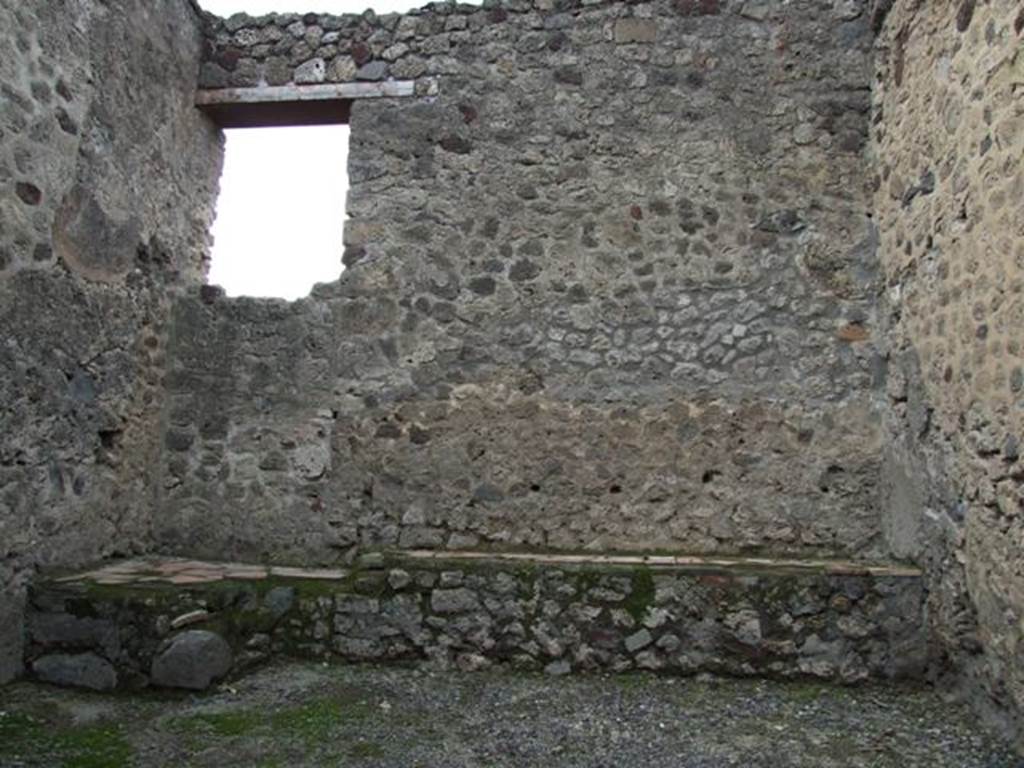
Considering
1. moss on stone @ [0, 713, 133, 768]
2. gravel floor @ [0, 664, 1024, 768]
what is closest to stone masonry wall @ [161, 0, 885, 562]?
gravel floor @ [0, 664, 1024, 768]

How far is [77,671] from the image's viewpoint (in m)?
3.70

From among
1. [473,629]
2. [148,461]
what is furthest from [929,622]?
[148,461]

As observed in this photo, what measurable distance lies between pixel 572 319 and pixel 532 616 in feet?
6.14

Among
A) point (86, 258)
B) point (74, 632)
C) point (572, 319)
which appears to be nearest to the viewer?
point (74, 632)

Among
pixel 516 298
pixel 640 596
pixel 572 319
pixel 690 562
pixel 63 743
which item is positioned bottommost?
pixel 63 743

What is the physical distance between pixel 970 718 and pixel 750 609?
38.7 inches

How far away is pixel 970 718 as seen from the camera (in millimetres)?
3441

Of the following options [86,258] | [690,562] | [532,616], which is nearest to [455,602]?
[532,616]

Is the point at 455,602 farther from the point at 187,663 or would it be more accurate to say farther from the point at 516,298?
the point at 516,298

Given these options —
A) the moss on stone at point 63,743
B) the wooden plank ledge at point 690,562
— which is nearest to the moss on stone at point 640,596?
the wooden plank ledge at point 690,562

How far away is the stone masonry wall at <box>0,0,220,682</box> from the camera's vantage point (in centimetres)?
385

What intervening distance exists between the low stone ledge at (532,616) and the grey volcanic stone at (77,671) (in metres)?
0.04

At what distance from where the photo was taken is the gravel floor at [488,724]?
3.03 metres

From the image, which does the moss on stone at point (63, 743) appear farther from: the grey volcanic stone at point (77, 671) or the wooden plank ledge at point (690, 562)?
the wooden plank ledge at point (690, 562)
